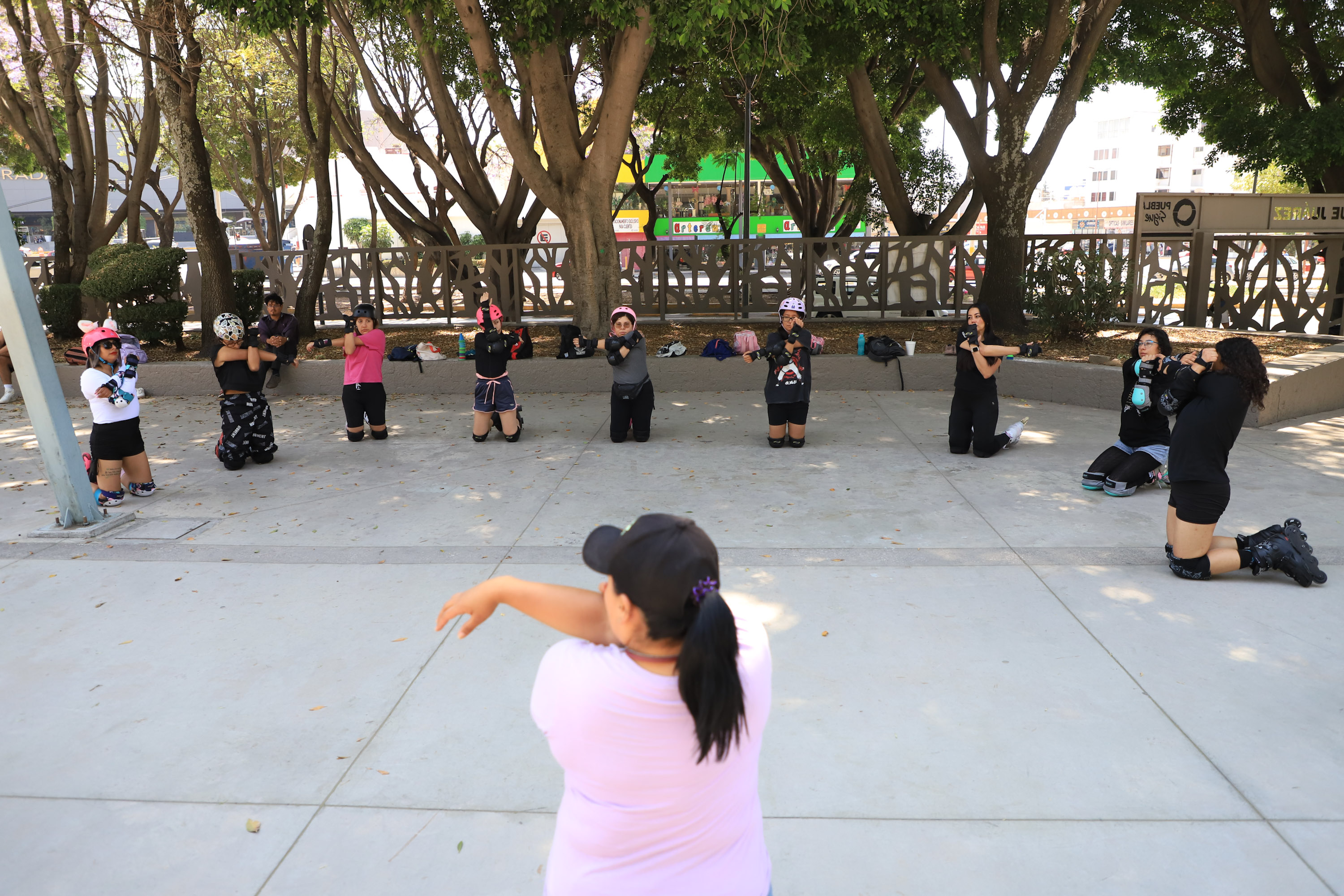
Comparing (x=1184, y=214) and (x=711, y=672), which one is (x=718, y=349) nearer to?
(x=1184, y=214)

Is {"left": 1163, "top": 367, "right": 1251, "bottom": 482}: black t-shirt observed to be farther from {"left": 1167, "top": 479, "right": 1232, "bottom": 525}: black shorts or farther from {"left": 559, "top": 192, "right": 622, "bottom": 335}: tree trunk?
{"left": 559, "top": 192, "right": 622, "bottom": 335}: tree trunk

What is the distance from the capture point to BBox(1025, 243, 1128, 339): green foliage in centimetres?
1227

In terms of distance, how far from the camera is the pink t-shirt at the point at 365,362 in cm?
939

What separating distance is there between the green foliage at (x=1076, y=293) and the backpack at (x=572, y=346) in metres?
6.13

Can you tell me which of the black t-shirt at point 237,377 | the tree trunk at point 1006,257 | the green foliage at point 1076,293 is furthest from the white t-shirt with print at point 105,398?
the tree trunk at point 1006,257

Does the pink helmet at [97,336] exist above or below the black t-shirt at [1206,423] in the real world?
above

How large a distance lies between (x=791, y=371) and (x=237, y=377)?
5.12 meters

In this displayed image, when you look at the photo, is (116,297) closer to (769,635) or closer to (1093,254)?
(769,635)

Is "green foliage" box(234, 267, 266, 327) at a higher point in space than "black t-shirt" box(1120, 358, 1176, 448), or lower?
higher

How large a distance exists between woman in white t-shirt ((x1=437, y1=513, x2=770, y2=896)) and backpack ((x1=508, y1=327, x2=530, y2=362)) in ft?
25.7

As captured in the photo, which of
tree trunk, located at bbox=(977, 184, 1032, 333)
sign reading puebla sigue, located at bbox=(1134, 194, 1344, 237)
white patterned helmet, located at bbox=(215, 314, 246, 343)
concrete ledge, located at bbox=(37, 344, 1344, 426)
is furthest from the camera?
tree trunk, located at bbox=(977, 184, 1032, 333)

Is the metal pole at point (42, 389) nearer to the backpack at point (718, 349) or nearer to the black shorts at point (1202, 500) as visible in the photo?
the backpack at point (718, 349)

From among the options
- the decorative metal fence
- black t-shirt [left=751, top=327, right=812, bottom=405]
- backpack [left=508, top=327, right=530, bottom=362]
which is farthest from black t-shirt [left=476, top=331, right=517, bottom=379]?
the decorative metal fence

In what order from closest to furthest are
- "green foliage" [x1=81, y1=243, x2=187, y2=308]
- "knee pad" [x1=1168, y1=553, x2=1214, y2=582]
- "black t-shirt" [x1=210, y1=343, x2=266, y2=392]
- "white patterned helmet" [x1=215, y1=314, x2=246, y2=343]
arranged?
"knee pad" [x1=1168, y1=553, x2=1214, y2=582]
"white patterned helmet" [x1=215, y1=314, x2=246, y2=343]
"black t-shirt" [x1=210, y1=343, x2=266, y2=392]
"green foliage" [x1=81, y1=243, x2=187, y2=308]
